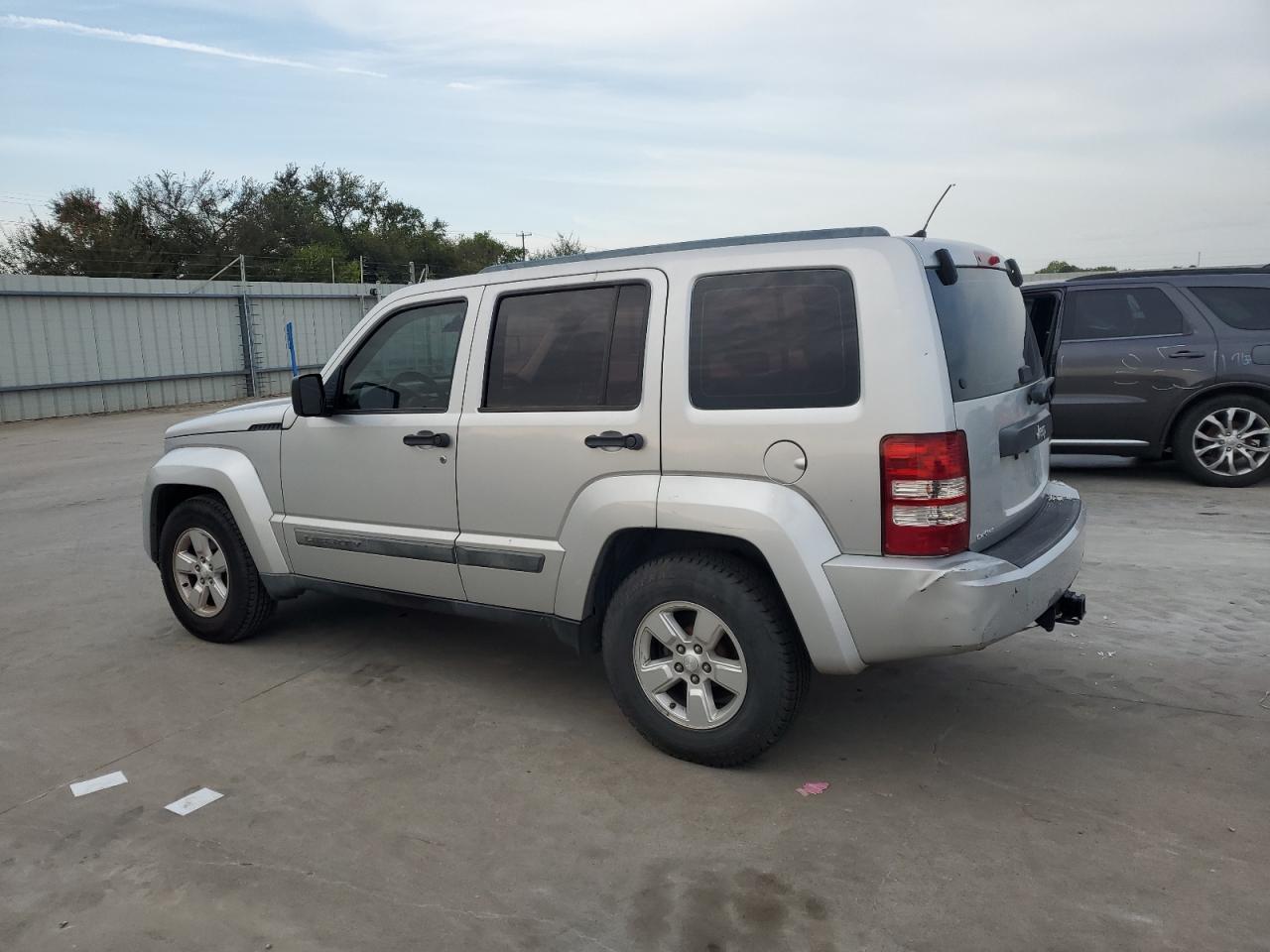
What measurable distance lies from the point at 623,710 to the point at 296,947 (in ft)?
4.90

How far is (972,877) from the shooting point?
9.82ft

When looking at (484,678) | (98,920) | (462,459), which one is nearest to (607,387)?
(462,459)

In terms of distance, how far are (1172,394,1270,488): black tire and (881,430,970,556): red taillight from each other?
252 inches

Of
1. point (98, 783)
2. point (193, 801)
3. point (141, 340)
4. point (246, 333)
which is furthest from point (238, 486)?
point (246, 333)

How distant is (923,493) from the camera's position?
3254 millimetres

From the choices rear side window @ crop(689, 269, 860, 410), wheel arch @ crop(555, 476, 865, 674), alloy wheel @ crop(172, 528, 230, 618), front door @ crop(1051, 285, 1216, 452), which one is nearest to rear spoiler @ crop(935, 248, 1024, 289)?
rear side window @ crop(689, 269, 860, 410)

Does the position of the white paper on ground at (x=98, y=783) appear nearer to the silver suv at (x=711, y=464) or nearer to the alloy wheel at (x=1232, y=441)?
Answer: the silver suv at (x=711, y=464)

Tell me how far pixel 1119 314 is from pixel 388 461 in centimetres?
704

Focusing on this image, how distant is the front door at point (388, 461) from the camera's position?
4.37 metres

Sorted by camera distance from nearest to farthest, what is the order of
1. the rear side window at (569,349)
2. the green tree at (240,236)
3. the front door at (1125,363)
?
the rear side window at (569,349), the front door at (1125,363), the green tree at (240,236)

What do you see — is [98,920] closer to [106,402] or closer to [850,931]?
[850,931]

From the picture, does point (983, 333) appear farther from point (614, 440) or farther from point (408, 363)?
point (408, 363)

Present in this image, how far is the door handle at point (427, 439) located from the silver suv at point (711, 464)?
0.01 metres

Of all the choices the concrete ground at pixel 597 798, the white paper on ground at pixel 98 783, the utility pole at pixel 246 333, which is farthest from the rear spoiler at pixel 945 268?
the utility pole at pixel 246 333
